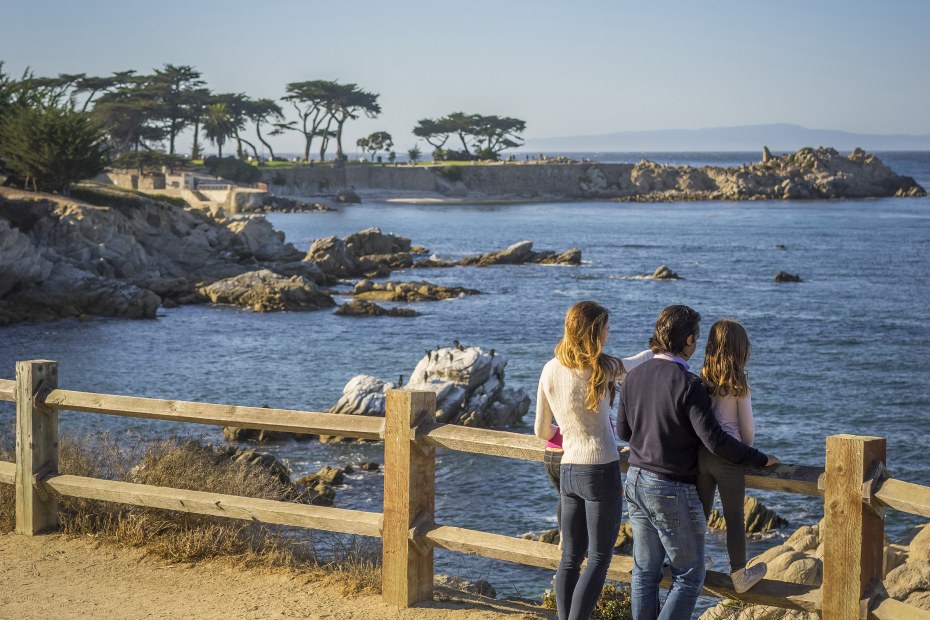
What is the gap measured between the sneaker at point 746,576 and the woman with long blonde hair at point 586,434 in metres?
0.57

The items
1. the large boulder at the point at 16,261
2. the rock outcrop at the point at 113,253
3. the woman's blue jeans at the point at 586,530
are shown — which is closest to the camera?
the woman's blue jeans at the point at 586,530

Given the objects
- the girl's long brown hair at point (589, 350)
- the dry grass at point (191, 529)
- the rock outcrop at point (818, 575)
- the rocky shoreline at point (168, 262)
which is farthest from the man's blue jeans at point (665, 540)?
the rocky shoreline at point (168, 262)

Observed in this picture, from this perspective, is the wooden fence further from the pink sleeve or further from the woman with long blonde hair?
the woman with long blonde hair

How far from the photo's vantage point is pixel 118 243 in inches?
1626

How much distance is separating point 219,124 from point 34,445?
104878mm

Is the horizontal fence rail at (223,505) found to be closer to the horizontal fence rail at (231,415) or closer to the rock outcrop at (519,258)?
the horizontal fence rail at (231,415)

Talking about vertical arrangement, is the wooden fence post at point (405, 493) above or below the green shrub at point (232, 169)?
below

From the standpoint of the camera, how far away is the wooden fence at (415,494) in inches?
179

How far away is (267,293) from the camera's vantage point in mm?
37906

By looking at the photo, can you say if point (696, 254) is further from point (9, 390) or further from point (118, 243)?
point (9, 390)

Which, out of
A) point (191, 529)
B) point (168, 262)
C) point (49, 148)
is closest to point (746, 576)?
point (191, 529)

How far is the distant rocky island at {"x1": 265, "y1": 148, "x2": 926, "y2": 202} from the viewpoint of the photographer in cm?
12300

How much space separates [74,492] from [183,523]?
2.39 feet

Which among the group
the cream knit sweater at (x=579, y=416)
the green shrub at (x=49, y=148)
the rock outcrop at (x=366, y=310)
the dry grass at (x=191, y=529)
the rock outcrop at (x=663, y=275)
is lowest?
the rock outcrop at (x=366, y=310)
